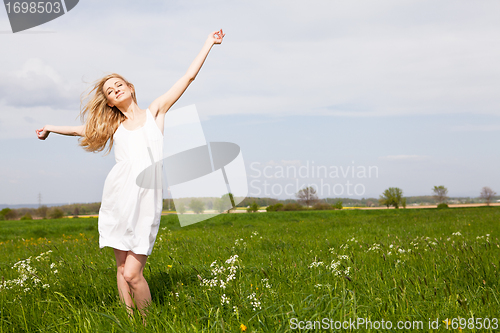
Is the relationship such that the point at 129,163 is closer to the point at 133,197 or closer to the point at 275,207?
the point at 133,197

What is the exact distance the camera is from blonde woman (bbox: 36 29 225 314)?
3.30m

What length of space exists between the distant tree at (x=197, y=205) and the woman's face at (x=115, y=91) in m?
1.37

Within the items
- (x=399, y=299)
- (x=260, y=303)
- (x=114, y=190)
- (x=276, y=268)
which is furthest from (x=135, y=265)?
(x=399, y=299)

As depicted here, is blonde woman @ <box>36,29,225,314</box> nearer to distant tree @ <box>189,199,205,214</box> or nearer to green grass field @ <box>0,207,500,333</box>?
green grass field @ <box>0,207,500,333</box>

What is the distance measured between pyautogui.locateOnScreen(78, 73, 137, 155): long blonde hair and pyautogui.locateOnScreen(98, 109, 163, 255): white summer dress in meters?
0.34

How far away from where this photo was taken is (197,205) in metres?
4.16

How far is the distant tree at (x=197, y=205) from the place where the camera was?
4074mm

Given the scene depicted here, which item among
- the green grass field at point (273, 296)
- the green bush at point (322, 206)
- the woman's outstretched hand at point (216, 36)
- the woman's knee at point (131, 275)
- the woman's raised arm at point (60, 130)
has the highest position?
the woman's outstretched hand at point (216, 36)

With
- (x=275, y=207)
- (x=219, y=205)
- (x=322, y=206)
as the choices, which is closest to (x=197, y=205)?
(x=219, y=205)

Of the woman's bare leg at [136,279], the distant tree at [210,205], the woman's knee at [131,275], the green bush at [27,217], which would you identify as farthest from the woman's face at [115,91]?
the green bush at [27,217]

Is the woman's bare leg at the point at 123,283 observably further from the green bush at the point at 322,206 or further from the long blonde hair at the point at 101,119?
the green bush at the point at 322,206

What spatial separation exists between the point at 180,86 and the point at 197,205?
1.40m

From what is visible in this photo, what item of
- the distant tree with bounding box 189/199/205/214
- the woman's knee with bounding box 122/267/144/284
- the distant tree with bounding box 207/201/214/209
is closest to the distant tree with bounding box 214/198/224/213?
the distant tree with bounding box 207/201/214/209

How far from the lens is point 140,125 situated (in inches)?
143
